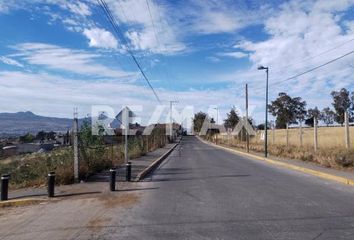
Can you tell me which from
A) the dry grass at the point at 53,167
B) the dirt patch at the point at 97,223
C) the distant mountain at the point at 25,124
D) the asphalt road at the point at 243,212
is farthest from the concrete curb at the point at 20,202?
the distant mountain at the point at 25,124

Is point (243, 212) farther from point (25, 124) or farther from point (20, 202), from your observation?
point (25, 124)

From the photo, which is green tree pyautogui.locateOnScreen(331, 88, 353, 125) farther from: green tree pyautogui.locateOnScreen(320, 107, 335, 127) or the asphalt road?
the asphalt road

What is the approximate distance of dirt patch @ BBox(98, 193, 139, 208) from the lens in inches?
468

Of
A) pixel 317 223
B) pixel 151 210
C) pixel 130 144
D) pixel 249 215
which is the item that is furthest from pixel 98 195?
pixel 130 144

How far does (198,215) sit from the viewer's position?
995 centimetres

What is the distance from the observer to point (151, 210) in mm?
10766

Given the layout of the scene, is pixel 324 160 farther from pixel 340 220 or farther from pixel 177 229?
pixel 177 229

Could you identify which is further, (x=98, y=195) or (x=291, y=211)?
(x=98, y=195)

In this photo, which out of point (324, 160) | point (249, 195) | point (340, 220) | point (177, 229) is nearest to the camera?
point (177, 229)

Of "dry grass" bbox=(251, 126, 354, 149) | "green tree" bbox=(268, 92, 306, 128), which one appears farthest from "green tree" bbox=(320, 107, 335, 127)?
"dry grass" bbox=(251, 126, 354, 149)

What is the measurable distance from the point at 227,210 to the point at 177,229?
2218mm

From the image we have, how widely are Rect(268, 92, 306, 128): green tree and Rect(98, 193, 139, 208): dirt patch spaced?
371ft

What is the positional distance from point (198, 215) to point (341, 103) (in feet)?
363

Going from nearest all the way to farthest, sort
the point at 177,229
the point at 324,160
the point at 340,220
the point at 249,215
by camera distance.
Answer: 1. the point at 177,229
2. the point at 340,220
3. the point at 249,215
4. the point at 324,160
